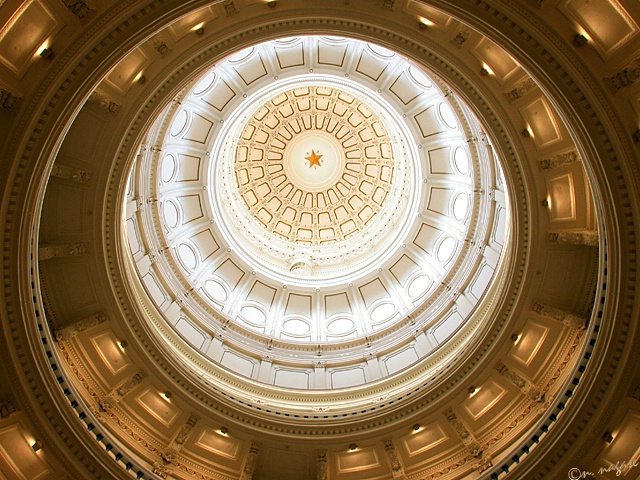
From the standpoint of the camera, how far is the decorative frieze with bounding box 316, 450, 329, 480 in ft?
53.6

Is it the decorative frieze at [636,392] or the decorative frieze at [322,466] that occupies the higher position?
the decorative frieze at [636,392]

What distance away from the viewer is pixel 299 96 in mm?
29672

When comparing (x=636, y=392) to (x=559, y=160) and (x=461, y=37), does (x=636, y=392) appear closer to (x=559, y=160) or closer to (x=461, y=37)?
(x=559, y=160)

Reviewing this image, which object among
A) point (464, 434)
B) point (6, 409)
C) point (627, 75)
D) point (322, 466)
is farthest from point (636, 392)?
point (6, 409)

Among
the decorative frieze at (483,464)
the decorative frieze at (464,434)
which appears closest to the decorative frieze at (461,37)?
the decorative frieze at (464,434)

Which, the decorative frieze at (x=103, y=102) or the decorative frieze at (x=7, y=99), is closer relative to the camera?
the decorative frieze at (x=7, y=99)

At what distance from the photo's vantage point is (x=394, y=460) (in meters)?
16.4

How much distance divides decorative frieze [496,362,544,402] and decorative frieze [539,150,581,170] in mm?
7034

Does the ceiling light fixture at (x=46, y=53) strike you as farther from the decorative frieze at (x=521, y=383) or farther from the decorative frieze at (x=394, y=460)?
the decorative frieze at (x=521, y=383)

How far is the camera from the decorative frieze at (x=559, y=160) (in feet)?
44.7

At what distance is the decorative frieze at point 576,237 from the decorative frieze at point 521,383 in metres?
4.80

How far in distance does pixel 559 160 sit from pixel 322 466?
12.8 meters

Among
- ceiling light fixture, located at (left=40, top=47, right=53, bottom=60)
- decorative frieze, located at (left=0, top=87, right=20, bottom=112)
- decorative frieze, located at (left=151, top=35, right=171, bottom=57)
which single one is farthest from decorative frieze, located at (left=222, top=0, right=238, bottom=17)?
decorative frieze, located at (left=0, top=87, right=20, bottom=112)

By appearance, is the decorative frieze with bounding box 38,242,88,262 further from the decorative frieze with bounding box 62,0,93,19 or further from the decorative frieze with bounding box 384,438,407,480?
the decorative frieze with bounding box 384,438,407,480
